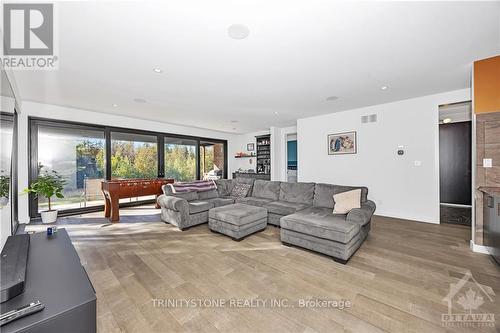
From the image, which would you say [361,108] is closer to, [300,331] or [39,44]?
[300,331]

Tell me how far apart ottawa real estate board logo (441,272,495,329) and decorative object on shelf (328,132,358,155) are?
3.37m

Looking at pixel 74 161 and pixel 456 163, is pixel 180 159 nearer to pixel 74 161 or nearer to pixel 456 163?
pixel 74 161

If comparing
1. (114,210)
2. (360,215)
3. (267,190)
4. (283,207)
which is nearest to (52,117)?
(114,210)

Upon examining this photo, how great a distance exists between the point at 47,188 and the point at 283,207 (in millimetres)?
4772

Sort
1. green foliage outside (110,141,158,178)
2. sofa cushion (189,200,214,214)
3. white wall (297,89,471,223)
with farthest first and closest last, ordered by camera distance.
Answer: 1. green foliage outside (110,141,158,178)
2. white wall (297,89,471,223)
3. sofa cushion (189,200,214,214)

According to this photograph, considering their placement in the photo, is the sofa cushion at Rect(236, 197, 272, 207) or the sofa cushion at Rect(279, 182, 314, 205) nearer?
the sofa cushion at Rect(279, 182, 314, 205)

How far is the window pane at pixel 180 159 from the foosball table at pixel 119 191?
4.95 ft

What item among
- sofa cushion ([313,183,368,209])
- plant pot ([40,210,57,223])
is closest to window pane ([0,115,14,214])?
plant pot ([40,210,57,223])

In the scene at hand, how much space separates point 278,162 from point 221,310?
19.1 ft

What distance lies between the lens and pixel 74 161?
4.87 metres

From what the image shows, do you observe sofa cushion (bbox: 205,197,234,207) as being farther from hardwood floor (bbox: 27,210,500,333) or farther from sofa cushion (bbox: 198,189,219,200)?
hardwood floor (bbox: 27,210,500,333)

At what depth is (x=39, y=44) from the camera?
7.33ft

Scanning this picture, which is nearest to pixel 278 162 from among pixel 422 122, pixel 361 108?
pixel 361 108

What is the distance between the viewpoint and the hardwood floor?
1.56 meters
